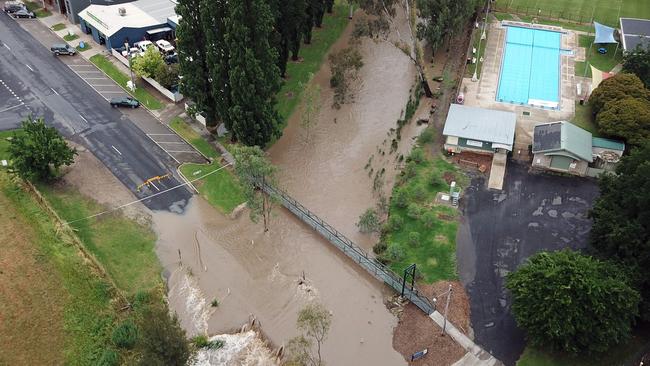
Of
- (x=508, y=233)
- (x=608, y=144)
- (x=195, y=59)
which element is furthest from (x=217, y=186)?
(x=608, y=144)

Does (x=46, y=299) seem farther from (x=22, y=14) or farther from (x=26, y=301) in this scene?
(x=22, y=14)

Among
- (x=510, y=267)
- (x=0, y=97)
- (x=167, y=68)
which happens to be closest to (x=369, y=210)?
(x=510, y=267)

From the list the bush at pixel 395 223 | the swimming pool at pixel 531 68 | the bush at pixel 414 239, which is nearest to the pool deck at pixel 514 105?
the swimming pool at pixel 531 68

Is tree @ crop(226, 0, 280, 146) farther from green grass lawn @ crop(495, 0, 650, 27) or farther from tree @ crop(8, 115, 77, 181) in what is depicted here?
green grass lawn @ crop(495, 0, 650, 27)

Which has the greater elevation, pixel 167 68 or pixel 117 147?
pixel 167 68

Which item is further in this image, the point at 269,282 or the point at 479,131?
the point at 479,131

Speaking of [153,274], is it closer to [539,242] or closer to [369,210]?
[369,210]
